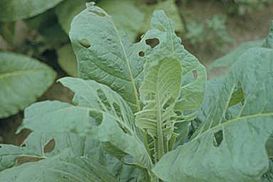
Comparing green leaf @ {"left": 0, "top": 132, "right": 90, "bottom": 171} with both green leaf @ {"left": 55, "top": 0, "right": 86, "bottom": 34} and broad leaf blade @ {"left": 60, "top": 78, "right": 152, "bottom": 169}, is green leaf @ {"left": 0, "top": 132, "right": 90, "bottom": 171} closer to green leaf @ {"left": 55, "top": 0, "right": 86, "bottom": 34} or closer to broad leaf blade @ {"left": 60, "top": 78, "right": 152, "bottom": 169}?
broad leaf blade @ {"left": 60, "top": 78, "right": 152, "bottom": 169}

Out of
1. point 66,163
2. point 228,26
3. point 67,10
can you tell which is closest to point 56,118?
point 66,163

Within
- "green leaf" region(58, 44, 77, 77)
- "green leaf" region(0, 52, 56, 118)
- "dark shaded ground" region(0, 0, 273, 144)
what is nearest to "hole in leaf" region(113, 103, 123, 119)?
"green leaf" region(0, 52, 56, 118)

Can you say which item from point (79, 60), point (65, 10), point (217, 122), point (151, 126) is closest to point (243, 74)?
point (217, 122)

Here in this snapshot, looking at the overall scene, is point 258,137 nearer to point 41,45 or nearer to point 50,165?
point 50,165

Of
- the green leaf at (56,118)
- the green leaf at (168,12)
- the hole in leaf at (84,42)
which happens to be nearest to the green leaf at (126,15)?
the green leaf at (168,12)

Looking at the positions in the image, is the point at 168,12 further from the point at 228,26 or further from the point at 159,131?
the point at 159,131

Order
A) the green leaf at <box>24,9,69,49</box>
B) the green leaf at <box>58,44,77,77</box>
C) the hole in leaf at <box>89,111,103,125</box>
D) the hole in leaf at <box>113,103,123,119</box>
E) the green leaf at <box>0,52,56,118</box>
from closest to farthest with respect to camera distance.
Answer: the hole in leaf at <box>89,111,103,125</box> → the hole in leaf at <box>113,103,123,119</box> → the green leaf at <box>0,52,56,118</box> → the green leaf at <box>58,44,77,77</box> → the green leaf at <box>24,9,69,49</box>
